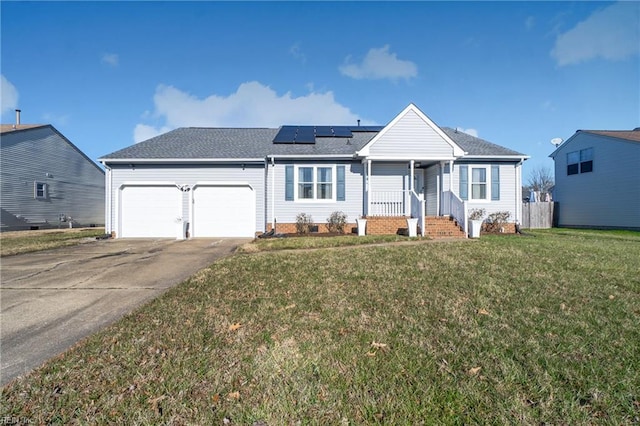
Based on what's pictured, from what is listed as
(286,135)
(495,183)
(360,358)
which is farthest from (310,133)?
(360,358)

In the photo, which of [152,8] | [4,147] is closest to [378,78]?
[152,8]

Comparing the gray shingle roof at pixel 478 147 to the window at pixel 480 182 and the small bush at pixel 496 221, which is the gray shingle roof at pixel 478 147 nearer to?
the window at pixel 480 182

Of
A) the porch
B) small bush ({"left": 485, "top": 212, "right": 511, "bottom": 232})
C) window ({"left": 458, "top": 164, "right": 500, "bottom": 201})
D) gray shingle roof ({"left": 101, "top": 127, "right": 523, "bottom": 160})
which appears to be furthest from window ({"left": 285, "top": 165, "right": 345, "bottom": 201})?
small bush ({"left": 485, "top": 212, "right": 511, "bottom": 232})

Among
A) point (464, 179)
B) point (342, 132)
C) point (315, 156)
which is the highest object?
point (342, 132)

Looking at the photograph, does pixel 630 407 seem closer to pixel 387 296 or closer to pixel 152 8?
pixel 387 296

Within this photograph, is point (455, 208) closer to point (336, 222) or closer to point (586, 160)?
point (336, 222)

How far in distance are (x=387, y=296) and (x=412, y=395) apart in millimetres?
2238

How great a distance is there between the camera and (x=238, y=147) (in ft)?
47.4

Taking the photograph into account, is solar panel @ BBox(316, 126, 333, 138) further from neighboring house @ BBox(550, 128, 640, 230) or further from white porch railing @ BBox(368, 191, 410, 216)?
neighboring house @ BBox(550, 128, 640, 230)

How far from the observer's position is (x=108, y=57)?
43.7 ft

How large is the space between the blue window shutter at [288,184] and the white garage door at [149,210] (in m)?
4.95

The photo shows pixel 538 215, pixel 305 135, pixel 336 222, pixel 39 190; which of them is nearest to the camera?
pixel 336 222

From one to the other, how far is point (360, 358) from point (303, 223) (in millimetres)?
10347

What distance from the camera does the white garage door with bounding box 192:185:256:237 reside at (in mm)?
13492
